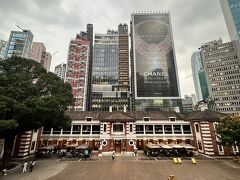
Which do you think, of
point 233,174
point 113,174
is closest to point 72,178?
point 113,174

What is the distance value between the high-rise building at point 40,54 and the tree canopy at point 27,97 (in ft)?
450

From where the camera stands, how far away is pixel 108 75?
4424 inches

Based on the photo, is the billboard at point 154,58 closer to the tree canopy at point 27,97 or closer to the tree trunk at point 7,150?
the tree canopy at point 27,97

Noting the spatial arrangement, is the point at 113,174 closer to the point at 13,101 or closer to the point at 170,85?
the point at 13,101

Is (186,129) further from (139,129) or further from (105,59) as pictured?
(105,59)

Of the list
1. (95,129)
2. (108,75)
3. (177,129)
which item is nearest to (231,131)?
(177,129)

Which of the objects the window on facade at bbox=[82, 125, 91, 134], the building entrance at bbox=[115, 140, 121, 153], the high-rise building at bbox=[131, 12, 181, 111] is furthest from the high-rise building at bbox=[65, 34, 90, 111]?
the building entrance at bbox=[115, 140, 121, 153]

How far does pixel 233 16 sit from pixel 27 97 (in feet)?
444

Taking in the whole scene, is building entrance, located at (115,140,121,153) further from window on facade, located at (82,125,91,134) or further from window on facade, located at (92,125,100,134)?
window on facade, located at (82,125,91,134)

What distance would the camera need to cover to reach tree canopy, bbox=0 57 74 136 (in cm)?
1797

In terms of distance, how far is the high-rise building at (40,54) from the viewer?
14488 centimetres

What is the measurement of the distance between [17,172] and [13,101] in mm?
9450

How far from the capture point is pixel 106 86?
109m

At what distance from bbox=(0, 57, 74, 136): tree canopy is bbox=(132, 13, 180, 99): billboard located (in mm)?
73771
